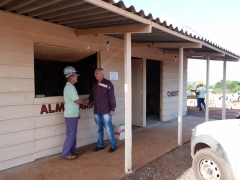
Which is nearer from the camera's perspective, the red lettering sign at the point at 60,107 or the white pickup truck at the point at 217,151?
the white pickup truck at the point at 217,151

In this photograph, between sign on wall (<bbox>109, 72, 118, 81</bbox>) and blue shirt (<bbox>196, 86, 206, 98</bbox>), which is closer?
sign on wall (<bbox>109, 72, 118, 81</bbox>)

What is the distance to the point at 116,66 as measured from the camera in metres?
5.77

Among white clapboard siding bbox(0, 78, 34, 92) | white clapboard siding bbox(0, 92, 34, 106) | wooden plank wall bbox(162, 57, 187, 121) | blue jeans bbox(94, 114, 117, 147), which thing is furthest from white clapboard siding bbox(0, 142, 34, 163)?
wooden plank wall bbox(162, 57, 187, 121)

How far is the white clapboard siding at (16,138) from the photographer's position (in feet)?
11.7

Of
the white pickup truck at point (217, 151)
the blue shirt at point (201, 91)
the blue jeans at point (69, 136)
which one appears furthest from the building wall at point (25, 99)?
the blue shirt at point (201, 91)

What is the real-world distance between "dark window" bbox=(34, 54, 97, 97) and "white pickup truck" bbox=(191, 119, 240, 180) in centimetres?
289

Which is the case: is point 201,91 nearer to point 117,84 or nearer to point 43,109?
point 117,84

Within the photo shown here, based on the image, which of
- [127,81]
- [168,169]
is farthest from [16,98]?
[168,169]

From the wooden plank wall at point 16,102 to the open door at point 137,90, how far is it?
12.8ft

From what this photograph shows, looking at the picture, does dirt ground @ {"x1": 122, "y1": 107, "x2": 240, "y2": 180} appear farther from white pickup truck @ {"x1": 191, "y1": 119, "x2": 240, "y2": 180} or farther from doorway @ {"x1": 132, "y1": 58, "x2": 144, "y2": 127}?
doorway @ {"x1": 132, "y1": 58, "x2": 144, "y2": 127}

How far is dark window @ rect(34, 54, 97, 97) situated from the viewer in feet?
17.2

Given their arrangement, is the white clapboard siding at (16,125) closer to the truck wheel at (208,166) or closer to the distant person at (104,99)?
the distant person at (104,99)

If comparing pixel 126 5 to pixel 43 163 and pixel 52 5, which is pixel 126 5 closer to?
pixel 52 5

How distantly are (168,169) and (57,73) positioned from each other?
3623mm
